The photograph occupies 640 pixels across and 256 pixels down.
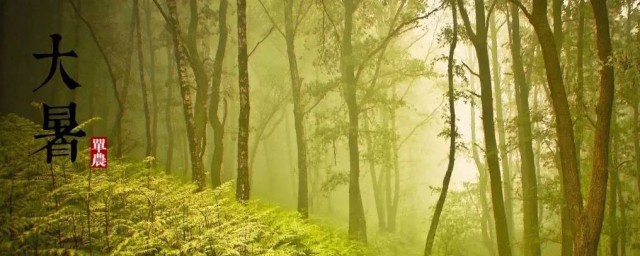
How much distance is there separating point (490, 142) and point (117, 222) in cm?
955

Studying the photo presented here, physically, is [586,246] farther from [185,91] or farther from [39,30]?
[39,30]

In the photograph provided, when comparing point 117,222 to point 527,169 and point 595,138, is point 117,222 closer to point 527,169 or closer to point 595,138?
point 595,138

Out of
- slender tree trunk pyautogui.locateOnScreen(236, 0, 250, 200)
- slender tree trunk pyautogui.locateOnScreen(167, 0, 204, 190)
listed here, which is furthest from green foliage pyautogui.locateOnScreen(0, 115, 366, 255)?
slender tree trunk pyautogui.locateOnScreen(167, 0, 204, 190)

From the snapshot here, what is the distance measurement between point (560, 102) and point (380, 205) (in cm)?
1903

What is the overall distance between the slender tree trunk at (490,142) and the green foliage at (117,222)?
15.0 ft

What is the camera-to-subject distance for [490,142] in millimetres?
12023

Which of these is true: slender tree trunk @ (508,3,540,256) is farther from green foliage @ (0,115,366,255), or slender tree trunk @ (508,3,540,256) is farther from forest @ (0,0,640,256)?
green foliage @ (0,115,366,255)

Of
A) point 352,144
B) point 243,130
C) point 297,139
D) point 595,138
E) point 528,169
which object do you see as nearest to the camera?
point 595,138

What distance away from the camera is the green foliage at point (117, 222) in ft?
20.7

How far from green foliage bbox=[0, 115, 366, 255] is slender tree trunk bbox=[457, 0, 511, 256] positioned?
15.0 ft

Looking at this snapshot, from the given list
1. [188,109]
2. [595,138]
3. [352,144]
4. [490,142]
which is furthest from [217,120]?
[595,138]

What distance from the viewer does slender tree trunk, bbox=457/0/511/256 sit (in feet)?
38.5

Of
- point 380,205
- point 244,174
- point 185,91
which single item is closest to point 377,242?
point 380,205

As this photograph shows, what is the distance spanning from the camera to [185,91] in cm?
1262
